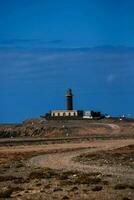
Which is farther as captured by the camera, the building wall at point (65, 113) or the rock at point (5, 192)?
the building wall at point (65, 113)

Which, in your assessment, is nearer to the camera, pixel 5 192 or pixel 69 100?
pixel 5 192

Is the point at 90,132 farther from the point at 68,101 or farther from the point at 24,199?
the point at 24,199

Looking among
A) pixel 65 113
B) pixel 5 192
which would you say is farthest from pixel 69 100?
pixel 5 192

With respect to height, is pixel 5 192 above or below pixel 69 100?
below

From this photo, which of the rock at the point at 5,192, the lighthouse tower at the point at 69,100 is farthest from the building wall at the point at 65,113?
the rock at the point at 5,192

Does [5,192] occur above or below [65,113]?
below

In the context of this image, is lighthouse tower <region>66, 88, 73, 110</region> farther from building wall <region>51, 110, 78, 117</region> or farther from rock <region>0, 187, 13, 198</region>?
rock <region>0, 187, 13, 198</region>

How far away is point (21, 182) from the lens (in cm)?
3794

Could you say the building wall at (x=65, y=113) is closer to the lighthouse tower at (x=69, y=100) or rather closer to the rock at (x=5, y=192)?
the lighthouse tower at (x=69, y=100)

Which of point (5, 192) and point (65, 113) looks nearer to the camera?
point (5, 192)

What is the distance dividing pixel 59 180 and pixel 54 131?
363 ft

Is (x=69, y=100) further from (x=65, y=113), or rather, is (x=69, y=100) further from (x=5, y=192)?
(x=5, y=192)

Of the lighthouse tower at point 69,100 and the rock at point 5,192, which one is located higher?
the lighthouse tower at point 69,100

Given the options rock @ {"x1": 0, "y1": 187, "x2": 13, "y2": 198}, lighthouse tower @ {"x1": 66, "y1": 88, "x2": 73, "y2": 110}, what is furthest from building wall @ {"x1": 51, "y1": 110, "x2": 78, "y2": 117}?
rock @ {"x1": 0, "y1": 187, "x2": 13, "y2": 198}
